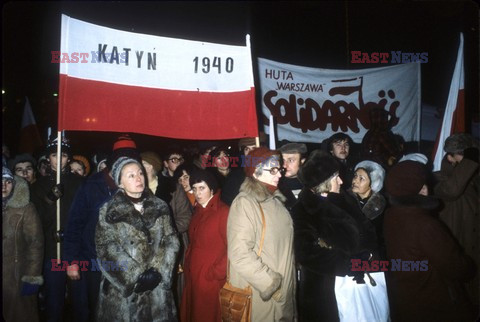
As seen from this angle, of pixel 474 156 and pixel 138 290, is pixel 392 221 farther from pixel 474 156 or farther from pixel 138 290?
pixel 138 290

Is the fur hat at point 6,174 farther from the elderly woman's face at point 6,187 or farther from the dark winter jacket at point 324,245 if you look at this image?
the dark winter jacket at point 324,245

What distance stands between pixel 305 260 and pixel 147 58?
9.80 ft

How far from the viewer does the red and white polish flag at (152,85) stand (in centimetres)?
407

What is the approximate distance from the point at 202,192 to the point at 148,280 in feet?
3.91

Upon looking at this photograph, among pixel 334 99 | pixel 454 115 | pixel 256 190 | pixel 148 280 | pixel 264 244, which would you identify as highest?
pixel 334 99

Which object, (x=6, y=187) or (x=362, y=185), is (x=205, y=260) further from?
(x=6, y=187)

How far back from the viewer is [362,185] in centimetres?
439

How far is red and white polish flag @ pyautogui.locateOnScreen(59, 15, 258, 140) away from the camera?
4.07m

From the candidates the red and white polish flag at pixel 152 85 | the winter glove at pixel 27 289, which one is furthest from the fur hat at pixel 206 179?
the winter glove at pixel 27 289

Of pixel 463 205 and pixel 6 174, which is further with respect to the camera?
pixel 463 205

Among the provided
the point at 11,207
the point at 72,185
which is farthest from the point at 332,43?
the point at 11,207

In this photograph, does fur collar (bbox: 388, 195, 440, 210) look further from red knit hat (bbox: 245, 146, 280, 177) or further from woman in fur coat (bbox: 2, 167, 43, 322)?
woman in fur coat (bbox: 2, 167, 43, 322)

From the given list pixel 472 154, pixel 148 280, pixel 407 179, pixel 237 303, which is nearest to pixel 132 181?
pixel 148 280

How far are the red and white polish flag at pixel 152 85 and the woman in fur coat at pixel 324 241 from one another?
57.0 inches
